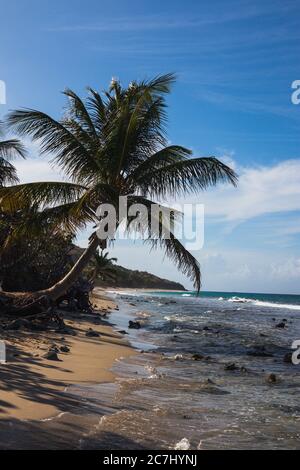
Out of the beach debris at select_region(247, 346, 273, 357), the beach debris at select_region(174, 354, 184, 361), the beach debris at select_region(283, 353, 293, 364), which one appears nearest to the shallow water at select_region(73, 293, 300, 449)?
the beach debris at select_region(174, 354, 184, 361)

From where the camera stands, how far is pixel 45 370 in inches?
322

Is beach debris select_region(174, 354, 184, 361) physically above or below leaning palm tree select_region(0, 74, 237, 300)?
below

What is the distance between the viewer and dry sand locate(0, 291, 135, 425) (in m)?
5.91

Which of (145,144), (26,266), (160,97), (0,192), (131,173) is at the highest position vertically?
(160,97)

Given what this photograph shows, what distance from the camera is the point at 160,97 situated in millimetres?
13859

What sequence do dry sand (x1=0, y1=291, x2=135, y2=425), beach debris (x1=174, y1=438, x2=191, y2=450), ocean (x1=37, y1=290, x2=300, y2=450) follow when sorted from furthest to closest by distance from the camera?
dry sand (x1=0, y1=291, x2=135, y2=425)
ocean (x1=37, y1=290, x2=300, y2=450)
beach debris (x1=174, y1=438, x2=191, y2=450)

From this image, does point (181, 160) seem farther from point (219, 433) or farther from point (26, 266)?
point (26, 266)

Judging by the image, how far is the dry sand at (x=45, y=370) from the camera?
5906mm

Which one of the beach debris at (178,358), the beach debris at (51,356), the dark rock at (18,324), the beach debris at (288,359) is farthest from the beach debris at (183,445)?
the beach debris at (288,359)

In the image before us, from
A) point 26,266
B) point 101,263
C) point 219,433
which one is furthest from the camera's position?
point 101,263

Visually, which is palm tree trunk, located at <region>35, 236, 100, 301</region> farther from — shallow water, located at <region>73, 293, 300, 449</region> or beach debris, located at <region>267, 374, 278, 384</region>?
beach debris, located at <region>267, 374, 278, 384</region>

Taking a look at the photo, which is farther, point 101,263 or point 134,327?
point 101,263

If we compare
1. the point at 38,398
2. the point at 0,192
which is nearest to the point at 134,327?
the point at 0,192
